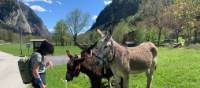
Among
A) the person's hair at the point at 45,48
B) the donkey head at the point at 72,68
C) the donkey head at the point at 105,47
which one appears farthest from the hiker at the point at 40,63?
the donkey head at the point at 72,68

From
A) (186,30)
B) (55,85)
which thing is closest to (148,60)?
(55,85)

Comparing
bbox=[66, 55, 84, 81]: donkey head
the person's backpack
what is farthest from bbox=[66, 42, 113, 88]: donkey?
the person's backpack

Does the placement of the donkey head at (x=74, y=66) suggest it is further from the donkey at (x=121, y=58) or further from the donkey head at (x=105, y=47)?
the donkey head at (x=105, y=47)

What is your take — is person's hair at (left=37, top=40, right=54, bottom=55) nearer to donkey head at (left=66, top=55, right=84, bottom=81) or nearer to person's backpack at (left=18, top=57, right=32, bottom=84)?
person's backpack at (left=18, top=57, right=32, bottom=84)

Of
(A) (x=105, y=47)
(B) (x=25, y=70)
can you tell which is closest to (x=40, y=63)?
(B) (x=25, y=70)

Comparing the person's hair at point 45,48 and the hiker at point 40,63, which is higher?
the person's hair at point 45,48

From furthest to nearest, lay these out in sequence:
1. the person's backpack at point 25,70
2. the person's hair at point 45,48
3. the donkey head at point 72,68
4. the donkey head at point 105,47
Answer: the donkey head at point 72,68, the donkey head at point 105,47, the person's backpack at point 25,70, the person's hair at point 45,48

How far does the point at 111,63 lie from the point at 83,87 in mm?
5386

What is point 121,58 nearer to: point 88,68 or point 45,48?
point 88,68

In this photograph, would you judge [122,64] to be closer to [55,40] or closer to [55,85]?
[55,85]

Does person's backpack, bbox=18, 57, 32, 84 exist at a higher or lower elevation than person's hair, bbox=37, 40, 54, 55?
lower

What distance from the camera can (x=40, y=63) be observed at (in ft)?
28.8

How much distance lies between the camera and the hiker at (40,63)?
28.4ft

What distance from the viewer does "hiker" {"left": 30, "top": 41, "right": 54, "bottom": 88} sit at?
8648mm
